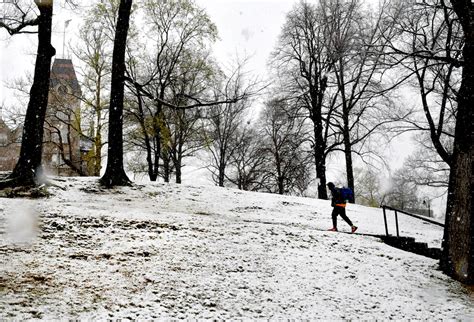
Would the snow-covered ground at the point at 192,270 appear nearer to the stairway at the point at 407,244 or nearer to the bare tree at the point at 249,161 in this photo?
the stairway at the point at 407,244

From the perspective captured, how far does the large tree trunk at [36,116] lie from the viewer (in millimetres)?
10133

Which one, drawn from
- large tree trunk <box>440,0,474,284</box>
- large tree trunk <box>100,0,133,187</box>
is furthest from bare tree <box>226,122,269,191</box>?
large tree trunk <box>440,0,474,284</box>

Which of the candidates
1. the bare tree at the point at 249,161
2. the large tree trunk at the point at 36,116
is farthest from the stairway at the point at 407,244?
the bare tree at the point at 249,161

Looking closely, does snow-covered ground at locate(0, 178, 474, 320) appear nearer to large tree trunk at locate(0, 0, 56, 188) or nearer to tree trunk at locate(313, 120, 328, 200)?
large tree trunk at locate(0, 0, 56, 188)

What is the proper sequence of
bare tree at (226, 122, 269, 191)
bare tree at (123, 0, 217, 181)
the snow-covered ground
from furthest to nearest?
bare tree at (226, 122, 269, 191), bare tree at (123, 0, 217, 181), the snow-covered ground

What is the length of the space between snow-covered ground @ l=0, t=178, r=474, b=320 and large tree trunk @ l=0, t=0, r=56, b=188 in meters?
1.23

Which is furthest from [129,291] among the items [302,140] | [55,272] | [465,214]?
[302,140]

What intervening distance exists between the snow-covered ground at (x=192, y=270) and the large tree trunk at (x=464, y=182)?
1.57 ft

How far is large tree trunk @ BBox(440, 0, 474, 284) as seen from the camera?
7.23 meters

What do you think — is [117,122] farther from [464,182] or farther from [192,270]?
[464,182]

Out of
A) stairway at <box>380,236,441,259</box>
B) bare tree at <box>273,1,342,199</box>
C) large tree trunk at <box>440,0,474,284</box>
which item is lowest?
stairway at <box>380,236,441,259</box>

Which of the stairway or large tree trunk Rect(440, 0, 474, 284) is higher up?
large tree trunk Rect(440, 0, 474, 284)

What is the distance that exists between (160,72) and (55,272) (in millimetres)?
17718

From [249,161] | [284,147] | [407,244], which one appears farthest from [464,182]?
[249,161]
